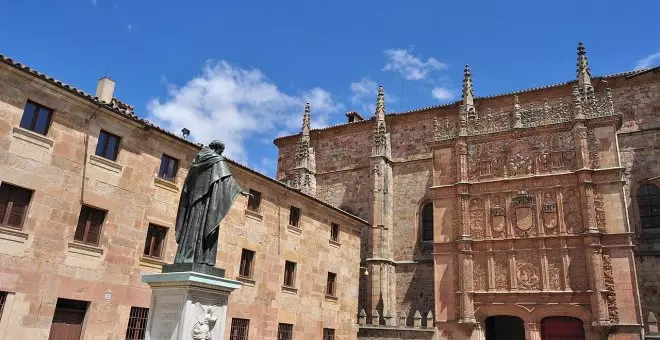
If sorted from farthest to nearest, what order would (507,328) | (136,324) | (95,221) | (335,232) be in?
(507,328), (335,232), (136,324), (95,221)

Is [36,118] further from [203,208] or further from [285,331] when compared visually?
[285,331]

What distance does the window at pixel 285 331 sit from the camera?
21.4 m

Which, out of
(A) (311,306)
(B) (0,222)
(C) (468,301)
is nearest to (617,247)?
(C) (468,301)

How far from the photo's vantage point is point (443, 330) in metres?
24.0

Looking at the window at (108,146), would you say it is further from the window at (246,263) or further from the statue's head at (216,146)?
the statue's head at (216,146)

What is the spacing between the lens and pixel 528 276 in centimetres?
2317

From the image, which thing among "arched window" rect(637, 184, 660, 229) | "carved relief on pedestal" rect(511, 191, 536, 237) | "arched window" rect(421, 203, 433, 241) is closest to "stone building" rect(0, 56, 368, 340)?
"arched window" rect(421, 203, 433, 241)

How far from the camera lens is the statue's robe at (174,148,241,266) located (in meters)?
7.71

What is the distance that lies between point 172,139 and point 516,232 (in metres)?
16.2

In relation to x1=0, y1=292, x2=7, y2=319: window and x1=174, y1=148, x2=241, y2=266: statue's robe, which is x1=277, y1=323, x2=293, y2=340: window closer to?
x1=0, y1=292, x2=7, y2=319: window

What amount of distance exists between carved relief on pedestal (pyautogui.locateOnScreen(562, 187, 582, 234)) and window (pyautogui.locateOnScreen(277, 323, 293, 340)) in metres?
13.3

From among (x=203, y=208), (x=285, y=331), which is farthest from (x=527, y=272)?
(x=203, y=208)

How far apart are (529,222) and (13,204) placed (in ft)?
68.3

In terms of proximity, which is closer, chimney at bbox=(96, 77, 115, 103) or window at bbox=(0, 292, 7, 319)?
window at bbox=(0, 292, 7, 319)
